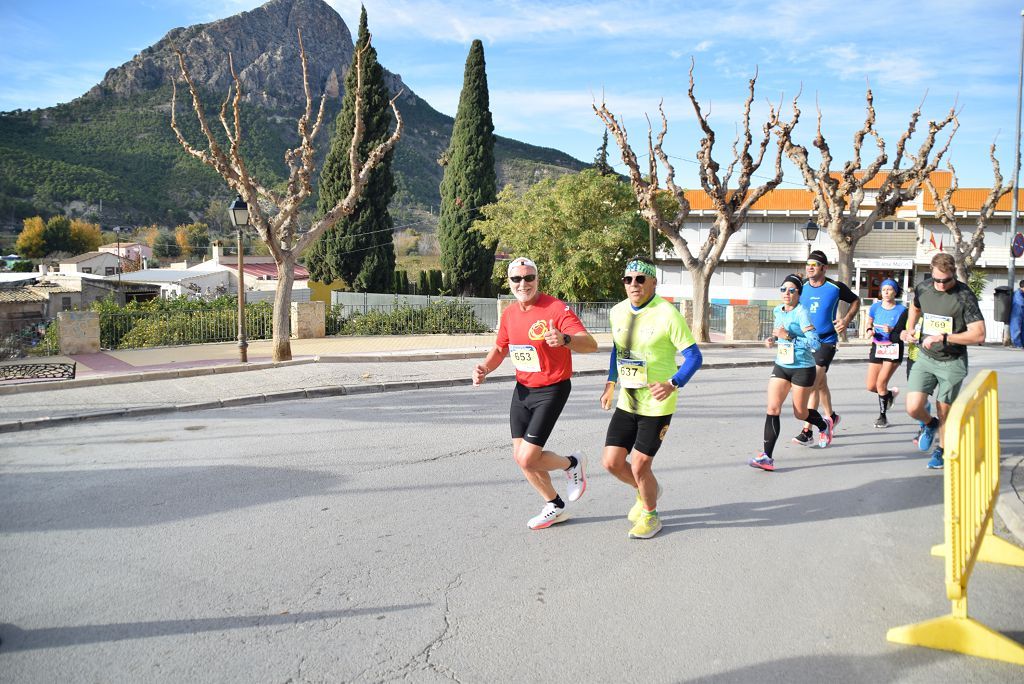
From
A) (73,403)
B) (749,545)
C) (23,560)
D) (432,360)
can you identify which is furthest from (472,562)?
(432,360)

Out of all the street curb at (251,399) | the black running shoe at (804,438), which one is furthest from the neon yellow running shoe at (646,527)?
the street curb at (251,399)

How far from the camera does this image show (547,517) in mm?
5512

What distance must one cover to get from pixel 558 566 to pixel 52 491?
461 cm

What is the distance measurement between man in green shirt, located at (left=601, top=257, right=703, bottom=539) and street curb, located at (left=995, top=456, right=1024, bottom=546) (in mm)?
2360

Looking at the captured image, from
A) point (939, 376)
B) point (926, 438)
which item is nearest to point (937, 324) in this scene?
point (939, 376)

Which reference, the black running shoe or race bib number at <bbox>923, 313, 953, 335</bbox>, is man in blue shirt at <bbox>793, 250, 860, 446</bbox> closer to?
the black running shoe

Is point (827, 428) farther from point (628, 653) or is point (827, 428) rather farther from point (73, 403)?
point (73, 403)

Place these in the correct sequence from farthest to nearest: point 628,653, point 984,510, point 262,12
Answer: point 262,12 → point 984,510 → point 628,653

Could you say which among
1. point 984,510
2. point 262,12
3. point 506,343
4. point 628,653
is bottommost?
point 628,653

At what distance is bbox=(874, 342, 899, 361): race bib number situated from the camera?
29.7ft

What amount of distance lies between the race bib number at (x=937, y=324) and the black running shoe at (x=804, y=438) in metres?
1.70

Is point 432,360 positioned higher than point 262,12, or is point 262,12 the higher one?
point 262,12

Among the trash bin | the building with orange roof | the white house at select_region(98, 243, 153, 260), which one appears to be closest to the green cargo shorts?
the trash bin

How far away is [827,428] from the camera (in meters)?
8.27
